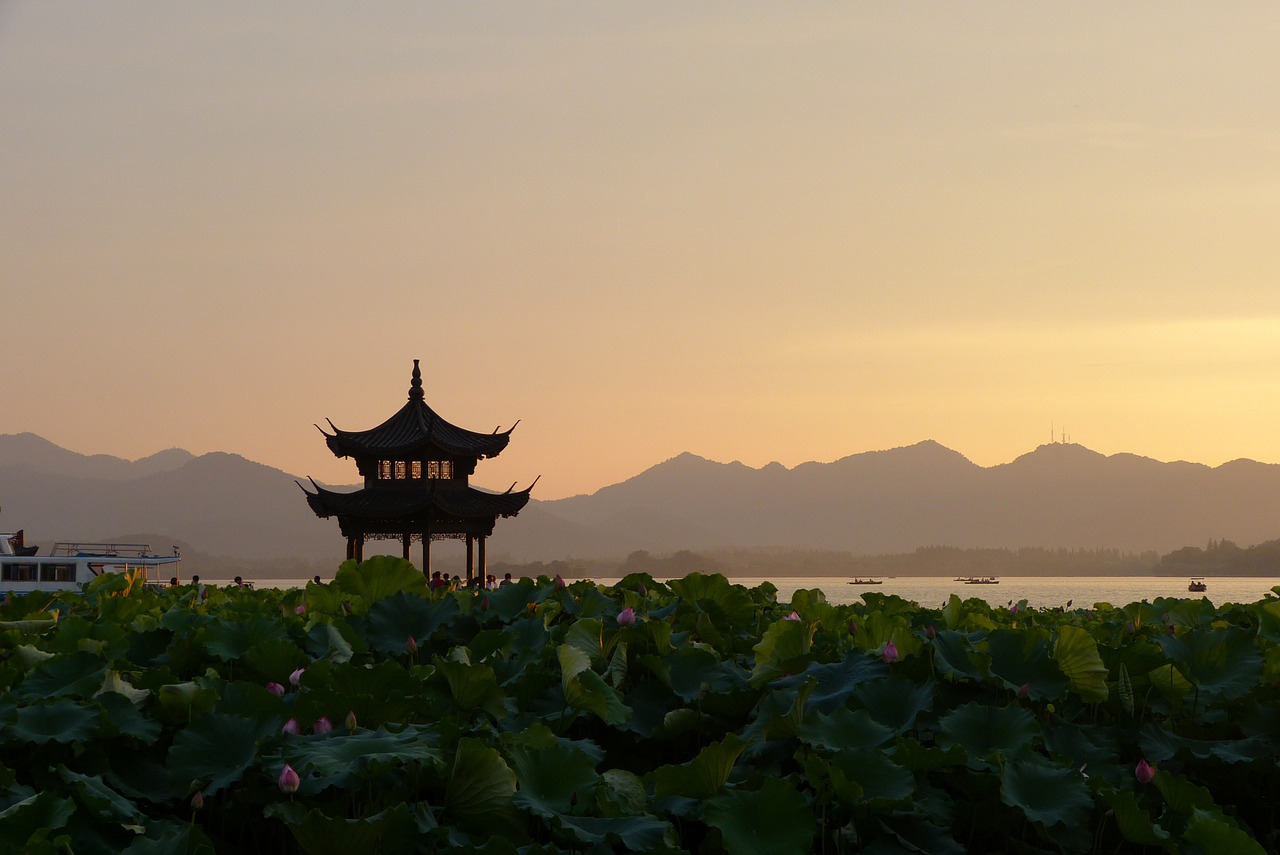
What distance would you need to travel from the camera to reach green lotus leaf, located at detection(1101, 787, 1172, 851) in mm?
3771

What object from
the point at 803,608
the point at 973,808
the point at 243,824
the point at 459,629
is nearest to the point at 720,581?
the point at 803,608

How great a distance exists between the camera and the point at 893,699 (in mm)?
4230

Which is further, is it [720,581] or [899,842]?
[720,581]

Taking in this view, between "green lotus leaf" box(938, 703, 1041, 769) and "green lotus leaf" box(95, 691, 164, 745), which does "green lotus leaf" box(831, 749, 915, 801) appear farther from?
"green lotus leaf" box(95, 691, 164, 745)

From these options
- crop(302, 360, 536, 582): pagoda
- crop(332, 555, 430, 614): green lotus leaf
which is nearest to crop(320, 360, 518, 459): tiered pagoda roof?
crop(302, 360, 536, 582): pagoda

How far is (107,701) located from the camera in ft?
13.3

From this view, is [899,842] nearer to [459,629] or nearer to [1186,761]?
[1186,761]

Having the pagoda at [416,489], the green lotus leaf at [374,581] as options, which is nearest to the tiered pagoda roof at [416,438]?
the pagoda at [416,489]

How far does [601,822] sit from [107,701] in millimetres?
1770

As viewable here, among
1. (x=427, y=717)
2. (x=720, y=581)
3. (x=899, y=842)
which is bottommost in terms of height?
(x=899, y=842)

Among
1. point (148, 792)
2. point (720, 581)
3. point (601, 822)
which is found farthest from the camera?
point (720, 581)

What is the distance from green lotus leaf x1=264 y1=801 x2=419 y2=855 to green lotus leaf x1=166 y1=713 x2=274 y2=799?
44 centimetres

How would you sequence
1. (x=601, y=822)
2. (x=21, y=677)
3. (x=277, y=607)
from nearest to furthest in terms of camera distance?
(x=601, y=822) < (x=21, y=677) < (x=277, y=607)

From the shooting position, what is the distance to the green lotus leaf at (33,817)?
3.25 m
